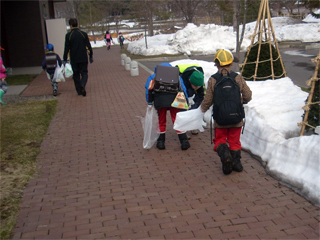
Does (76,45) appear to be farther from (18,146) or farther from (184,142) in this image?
(184,142)

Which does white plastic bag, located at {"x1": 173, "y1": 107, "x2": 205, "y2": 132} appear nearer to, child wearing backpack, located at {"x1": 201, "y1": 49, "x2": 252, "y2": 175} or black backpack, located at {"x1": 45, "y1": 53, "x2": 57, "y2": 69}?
child wearing backpack, located at {"x1": 201, "y1": 49, "x2": 252, "y2": 175}

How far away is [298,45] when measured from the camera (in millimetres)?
24359

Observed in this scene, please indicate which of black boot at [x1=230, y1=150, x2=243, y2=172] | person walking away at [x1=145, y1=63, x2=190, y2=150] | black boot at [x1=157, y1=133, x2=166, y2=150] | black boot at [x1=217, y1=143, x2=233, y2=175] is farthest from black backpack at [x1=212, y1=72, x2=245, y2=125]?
black boot at [x1=157, y1=133, x2=166, y2=150]

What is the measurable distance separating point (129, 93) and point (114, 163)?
17.6 ft

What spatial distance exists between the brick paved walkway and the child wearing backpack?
37cm

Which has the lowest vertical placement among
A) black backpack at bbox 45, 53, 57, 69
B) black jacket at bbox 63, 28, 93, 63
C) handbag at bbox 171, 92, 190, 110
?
handbag at bbox 171, 92, 190, 110

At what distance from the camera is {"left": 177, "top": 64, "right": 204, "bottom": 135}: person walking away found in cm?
554

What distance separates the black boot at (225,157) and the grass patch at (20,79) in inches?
422

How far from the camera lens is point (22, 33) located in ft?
58.7

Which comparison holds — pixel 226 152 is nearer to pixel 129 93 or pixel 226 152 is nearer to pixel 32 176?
pixel 32 176

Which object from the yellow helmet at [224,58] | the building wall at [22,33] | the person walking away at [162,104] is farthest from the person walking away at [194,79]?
the building wall at [22,33]

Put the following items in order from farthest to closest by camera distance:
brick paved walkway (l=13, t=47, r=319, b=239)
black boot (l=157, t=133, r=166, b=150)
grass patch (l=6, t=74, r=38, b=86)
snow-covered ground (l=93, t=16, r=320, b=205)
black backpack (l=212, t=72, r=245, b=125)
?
grass patch (l=6, t=74, r=38, b=86)
black boot (l=157, t=133, r=166, b=150)
black backpack (l=212, t=72, r=245, b=125)
snow-covered ground (l=93, t=16, r=320, b=205)
brick paved walkway (l=13, t=47, r=319, b=239)

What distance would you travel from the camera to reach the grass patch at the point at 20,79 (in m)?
13.7

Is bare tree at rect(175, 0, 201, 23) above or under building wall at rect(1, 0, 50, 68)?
above
